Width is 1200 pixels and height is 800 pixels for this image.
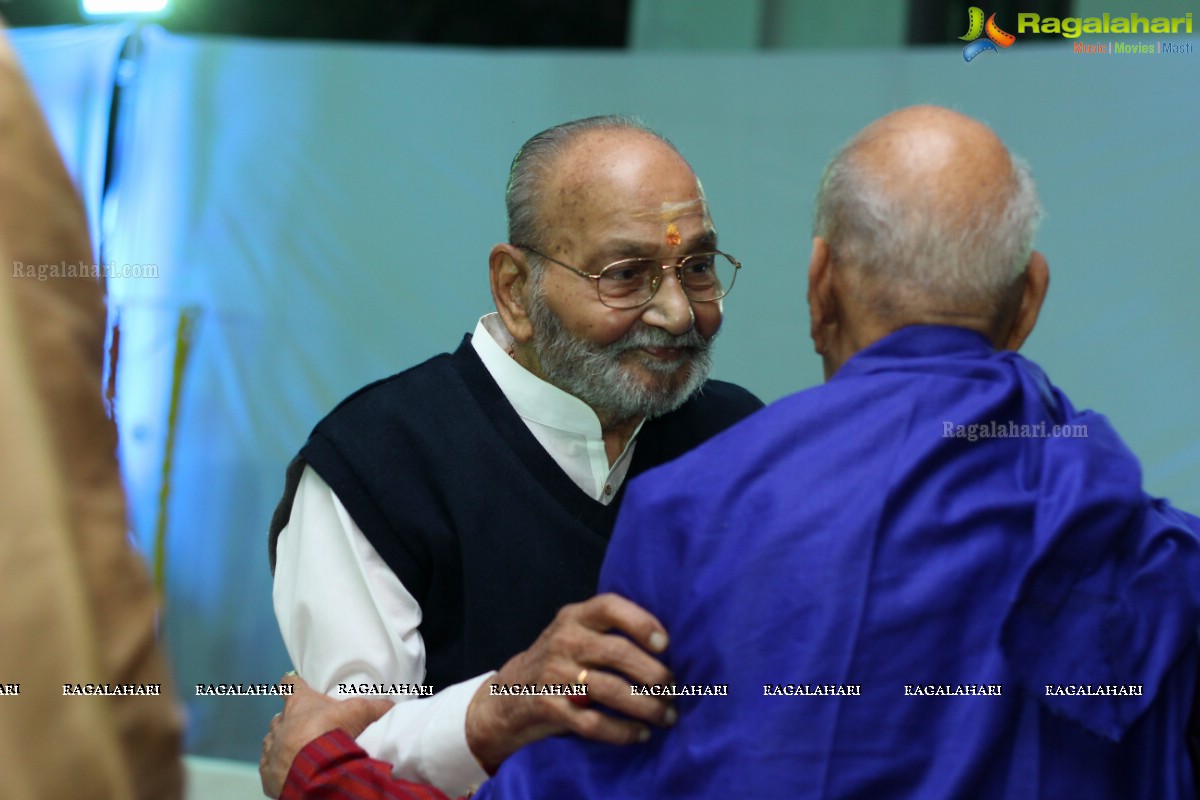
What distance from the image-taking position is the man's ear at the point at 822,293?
1.51 m

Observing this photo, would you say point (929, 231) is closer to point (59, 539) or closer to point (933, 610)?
point (933, 610)

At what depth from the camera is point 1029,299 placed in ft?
4.99

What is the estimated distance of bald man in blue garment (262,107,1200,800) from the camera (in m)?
1.33

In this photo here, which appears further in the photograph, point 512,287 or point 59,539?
point 512,287

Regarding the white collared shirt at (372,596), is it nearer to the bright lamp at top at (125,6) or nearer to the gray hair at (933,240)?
the gray hair at (933,240)

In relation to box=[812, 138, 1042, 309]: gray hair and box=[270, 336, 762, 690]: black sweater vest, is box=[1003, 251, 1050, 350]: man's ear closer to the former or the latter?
box=[812, 138, 1042, 309]: gray hair

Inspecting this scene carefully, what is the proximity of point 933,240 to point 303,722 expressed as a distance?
3.55ft

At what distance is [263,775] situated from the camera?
1.86 metres

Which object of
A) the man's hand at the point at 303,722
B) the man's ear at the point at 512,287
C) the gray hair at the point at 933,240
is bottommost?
the man's hand at the point at 303,722

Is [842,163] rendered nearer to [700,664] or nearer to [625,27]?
[700,664]

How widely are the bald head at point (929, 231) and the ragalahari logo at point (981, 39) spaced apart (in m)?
3.44

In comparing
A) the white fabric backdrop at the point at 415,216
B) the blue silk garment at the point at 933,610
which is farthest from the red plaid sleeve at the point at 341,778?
the white fabric backdrop at the point at 415,216

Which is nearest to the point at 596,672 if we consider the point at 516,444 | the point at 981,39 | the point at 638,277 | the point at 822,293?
the point at 822,293

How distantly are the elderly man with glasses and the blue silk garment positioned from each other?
56 centimetres
